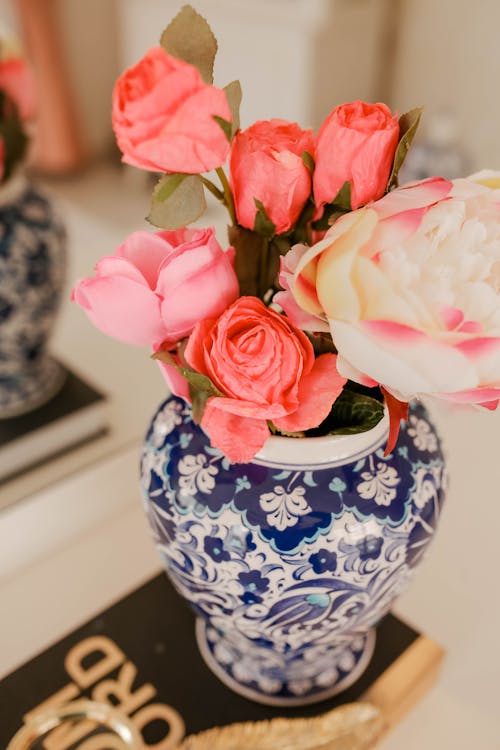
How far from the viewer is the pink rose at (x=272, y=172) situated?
0.93 ft

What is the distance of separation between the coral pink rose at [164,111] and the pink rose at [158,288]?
51mm

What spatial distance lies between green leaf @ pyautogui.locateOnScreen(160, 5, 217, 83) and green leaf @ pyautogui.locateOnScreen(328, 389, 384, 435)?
5.9 inches

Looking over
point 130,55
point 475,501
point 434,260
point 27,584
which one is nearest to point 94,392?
point 27,584

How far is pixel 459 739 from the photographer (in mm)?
427

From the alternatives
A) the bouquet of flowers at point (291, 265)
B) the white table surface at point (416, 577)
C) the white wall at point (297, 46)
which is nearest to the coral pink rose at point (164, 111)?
the bouquet of flowers at point (291, 265)

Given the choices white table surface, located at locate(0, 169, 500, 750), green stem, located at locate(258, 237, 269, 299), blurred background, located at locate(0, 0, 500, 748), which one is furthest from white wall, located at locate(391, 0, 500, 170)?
green stem, located at locate(258, 237, 269, 299)

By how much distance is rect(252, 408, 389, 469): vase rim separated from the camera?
1.06ft

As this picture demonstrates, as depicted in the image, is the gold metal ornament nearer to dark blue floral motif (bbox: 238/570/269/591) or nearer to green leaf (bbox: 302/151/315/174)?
dark blue floral motif (bbox: 238/570/269/591)

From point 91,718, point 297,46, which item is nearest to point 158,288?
point 91,718

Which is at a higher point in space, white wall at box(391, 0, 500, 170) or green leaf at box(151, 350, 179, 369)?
green leaf at box(151, 350, 179, 369)

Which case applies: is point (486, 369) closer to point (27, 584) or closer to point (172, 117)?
point (172, 117)

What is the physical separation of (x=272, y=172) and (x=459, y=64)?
1.18m

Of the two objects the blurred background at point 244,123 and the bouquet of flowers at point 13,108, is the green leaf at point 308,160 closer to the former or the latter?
the blurred background at point 244,123

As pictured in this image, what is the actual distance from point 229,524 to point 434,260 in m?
0.15
